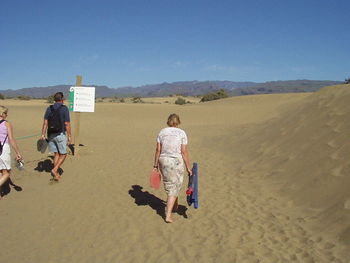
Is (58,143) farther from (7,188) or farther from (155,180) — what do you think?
(155,180)

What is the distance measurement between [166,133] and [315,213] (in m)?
2.64

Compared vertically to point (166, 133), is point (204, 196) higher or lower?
lower

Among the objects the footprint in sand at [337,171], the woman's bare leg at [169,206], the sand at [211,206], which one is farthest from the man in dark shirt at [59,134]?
the footprint in sand at [337,171]

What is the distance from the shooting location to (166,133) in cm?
549

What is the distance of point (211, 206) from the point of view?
21.3ft

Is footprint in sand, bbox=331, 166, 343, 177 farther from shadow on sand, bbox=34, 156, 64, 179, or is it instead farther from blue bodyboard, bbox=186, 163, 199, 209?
shadow on sand, bbox=34, 156, 64, 179

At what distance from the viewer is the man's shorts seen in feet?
25.6

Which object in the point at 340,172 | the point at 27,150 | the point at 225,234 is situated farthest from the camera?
the point at 27,150

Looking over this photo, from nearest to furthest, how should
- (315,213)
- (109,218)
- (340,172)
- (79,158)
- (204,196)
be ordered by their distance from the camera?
(315,213) < (109,218) < (340,172) < (204,196) < (79,158)

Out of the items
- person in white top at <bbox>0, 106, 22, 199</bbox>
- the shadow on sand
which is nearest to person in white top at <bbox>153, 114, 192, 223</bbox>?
person in white top at <bbox>0, 106, 22, 199</bbox>

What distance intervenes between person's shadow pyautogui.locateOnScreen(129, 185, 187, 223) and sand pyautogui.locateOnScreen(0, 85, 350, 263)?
0.02 meters

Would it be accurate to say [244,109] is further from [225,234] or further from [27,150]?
[225,234]

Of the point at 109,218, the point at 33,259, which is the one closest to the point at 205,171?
the point at 109,218

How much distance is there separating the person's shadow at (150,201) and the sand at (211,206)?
2cm
